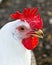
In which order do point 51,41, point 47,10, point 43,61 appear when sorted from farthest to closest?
point 47,10 → point 51,41 → point 43,61

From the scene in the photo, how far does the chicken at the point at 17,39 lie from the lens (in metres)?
2.44

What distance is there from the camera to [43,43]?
3.92 m

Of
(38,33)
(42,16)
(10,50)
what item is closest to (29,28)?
(38,33)

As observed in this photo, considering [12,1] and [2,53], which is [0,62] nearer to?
[2,53]

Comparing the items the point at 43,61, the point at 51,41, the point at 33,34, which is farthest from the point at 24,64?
the point at 51,41

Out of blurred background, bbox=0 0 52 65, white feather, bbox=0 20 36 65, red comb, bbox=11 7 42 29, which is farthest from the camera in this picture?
blurred background, bbox=0 0 52 65

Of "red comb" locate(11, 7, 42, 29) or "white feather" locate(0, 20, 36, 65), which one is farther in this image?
"red comb" locate(11, 7, 42, 29)

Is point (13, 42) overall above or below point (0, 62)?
above

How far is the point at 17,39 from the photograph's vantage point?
2482 mm

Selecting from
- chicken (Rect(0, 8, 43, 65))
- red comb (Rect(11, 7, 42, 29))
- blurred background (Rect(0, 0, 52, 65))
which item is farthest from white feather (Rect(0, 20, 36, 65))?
blurred background (Rect(0, 0, 52, 65))

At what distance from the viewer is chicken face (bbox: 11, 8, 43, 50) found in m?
2.48

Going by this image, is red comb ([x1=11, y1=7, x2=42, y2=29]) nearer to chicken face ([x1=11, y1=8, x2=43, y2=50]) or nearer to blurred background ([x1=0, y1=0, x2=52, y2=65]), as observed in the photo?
chicken face ([x1=11, y1=8, x2=43, y2=50])

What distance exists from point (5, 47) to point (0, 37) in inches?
3.6

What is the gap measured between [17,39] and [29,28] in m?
0.14
